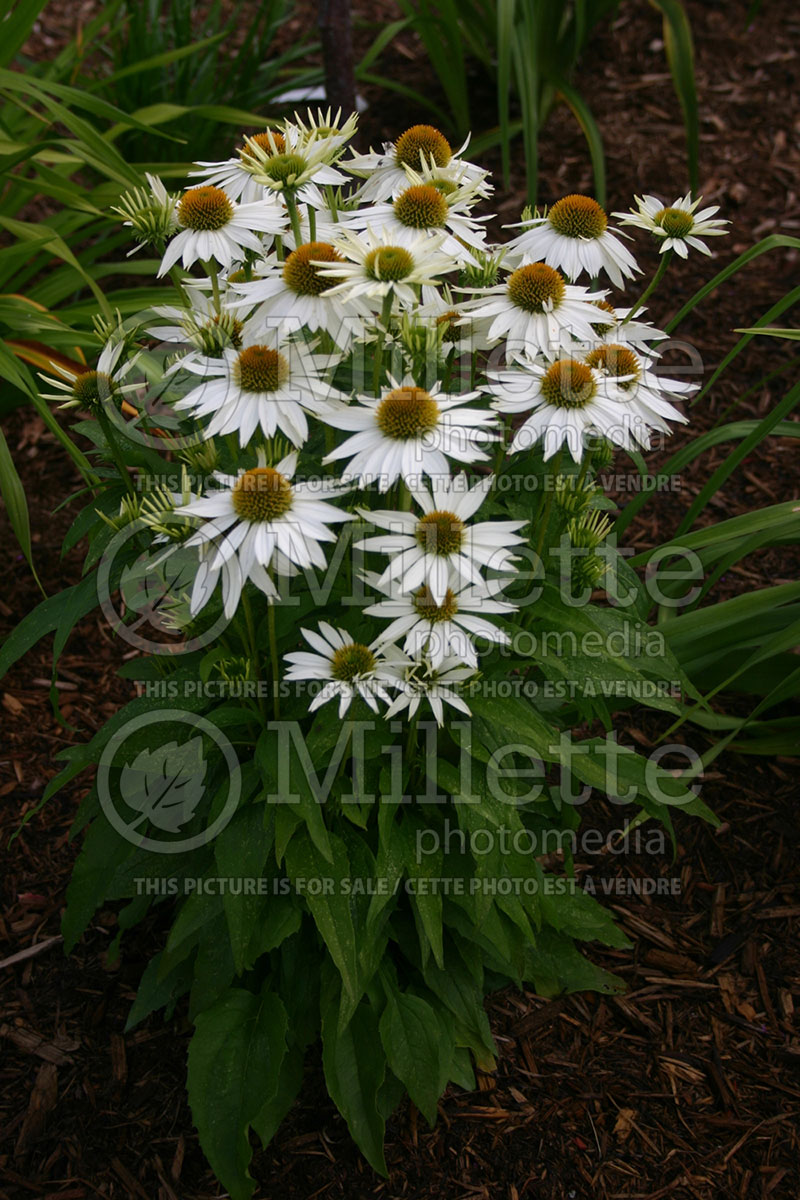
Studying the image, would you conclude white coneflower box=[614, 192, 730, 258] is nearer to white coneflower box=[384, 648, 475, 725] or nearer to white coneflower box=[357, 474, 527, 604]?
white coneflower box=[357, 474, 527, 604]

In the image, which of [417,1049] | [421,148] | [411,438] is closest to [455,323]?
[411,438]

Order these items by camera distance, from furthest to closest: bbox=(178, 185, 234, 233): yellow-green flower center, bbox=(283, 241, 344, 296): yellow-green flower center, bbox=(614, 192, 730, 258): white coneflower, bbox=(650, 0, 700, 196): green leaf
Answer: bbox=(650, 0, 700, 196): green leaf < bbox=(614, 192, 730, 258): white coneflower < bbox=(178, 185, 234, 233): yellow-green flower center < bbox=(283, 241, 344, 296): yellow-green flower center

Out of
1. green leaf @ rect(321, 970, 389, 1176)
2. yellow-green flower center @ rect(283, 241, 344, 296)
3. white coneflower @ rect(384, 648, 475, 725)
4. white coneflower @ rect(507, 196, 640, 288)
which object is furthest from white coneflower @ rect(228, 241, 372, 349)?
green leaf @ rect(321, 970, 389, 1176)

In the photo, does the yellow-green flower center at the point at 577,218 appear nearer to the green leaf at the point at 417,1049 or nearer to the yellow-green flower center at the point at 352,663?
the yellow-green flower center at the point at 352,663

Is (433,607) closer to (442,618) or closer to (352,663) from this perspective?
(442,618)

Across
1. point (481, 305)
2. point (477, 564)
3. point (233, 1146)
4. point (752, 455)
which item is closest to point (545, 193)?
point (752, 455)

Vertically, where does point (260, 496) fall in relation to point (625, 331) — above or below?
below
